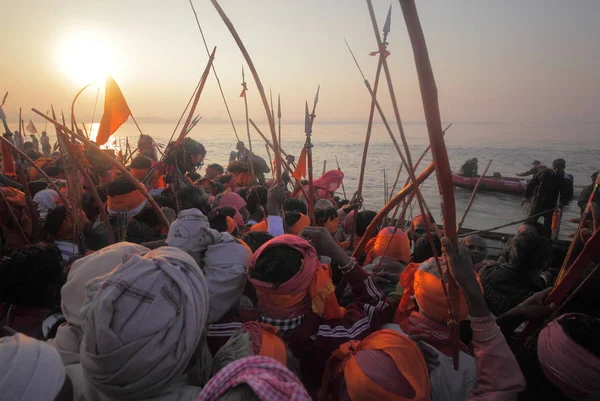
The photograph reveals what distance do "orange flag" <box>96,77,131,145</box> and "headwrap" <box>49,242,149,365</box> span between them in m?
2.26

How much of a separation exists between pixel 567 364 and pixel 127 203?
122 inches

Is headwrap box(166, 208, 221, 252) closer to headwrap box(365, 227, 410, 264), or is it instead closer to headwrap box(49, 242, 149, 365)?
headwrap box(49, 242, 149, 365)

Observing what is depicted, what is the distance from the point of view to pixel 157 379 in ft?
3.31

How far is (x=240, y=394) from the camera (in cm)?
84

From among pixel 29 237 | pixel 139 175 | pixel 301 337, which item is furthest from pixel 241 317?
pixel 139 175

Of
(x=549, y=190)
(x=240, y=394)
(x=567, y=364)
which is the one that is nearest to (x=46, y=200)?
(x=240, y=394)

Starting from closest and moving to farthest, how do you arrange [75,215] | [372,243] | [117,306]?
1. [117,306]
2. [75,215]
3. [372,243]

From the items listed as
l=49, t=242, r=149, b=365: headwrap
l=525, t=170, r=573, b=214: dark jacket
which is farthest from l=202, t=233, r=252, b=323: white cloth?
l=525, t=170, r=573, b=214: dark jacket

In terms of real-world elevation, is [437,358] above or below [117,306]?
below

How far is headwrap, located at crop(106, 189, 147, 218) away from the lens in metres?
3.04

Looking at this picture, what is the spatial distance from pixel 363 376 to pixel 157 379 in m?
0.71

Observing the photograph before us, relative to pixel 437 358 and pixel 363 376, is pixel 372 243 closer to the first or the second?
pixel 437 358

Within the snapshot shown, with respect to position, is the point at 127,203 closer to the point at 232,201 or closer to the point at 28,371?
the point at 232,201

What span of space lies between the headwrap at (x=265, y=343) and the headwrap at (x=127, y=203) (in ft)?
6.73
